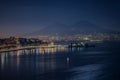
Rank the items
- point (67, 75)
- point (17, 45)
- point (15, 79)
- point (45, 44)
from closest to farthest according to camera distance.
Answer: point (15, 79) → point (67, 75) → point (17, 45) → point (45, 44)

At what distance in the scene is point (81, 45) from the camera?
3300 centimetres

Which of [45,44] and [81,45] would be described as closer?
[81,45]

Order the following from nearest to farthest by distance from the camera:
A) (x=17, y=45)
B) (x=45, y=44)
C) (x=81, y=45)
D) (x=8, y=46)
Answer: (x=8, y=46)
(x=17, y=45)
(x=81, y=45)
(x=45, y=44)

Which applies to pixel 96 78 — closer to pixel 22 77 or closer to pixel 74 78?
pixel 74 78

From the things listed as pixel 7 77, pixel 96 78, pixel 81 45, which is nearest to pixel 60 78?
pixel 96 78

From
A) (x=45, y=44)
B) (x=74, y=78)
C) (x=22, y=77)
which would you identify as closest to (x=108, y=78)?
(x=74, y=78)

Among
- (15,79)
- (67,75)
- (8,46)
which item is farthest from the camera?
(8,46)

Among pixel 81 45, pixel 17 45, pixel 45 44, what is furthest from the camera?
pixel 45 44

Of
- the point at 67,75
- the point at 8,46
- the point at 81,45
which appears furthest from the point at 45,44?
the point at 67,75

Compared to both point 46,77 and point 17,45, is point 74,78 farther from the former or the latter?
point 17,45

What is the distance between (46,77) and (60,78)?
1.37 feet

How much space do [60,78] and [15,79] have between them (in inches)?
52.1

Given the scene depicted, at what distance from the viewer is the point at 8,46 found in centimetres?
2748

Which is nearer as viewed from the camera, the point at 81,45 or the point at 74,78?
the point at 74,78
